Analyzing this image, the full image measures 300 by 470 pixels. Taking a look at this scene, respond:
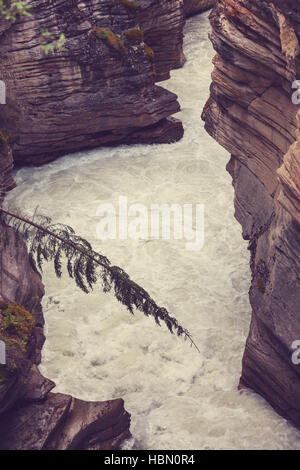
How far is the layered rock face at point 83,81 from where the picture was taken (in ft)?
50.7

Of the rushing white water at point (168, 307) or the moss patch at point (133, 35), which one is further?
the moss patch at point (133, 35)

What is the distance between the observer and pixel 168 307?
12.8 m

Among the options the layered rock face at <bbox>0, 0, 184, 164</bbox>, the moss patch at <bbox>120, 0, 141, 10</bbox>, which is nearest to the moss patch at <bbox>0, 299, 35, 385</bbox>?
the layered rock face at <bbox>0, 0, 184, 164</bbox>

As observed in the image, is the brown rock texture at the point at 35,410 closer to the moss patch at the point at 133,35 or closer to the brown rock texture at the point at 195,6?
the moss patch at the point at 133,35

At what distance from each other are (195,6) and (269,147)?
17125 millimetres

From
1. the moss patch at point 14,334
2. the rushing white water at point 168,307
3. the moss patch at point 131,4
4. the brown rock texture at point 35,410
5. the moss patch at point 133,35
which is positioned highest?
the moss patch at point 131,4

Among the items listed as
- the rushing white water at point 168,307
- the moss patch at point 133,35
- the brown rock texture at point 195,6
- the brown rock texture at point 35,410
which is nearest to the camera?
the brown rock texture at point 35,410

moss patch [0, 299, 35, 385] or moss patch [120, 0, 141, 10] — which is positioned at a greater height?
moss patch [120, 0, 141, 10]

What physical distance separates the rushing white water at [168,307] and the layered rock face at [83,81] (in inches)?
26.9

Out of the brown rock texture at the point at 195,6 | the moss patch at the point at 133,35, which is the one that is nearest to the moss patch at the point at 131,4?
the moss patch at the point at 133,35

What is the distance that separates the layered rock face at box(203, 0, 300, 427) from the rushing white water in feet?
2.87

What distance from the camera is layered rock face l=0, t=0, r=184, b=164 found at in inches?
608

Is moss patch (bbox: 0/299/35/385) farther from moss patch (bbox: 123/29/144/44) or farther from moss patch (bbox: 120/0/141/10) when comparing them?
moss patch (bbox: 120/0/141/10)

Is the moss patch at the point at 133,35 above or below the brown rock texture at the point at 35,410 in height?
above
